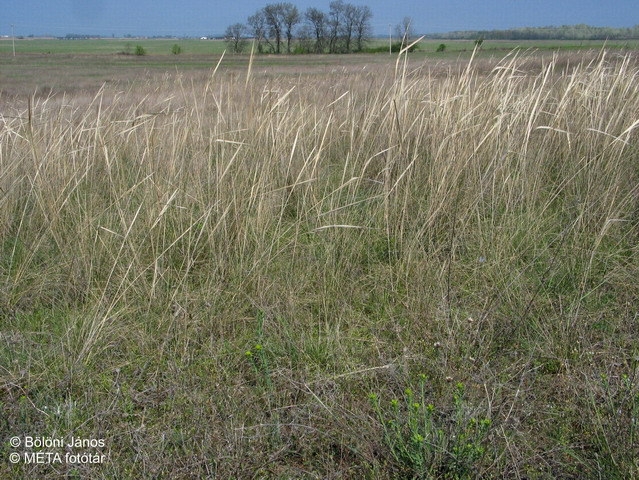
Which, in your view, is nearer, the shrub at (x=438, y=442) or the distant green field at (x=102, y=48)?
the shrub at (x=438, y=442)

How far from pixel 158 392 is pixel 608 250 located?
2061mm

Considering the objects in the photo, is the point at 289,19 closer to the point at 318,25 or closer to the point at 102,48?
the point at 318,25

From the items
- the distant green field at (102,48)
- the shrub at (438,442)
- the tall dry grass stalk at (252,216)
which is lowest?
the shrub at (438,442)

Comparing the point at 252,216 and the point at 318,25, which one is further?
the point at 318,25

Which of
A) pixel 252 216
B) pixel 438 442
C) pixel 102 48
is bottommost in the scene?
pixel 438 442

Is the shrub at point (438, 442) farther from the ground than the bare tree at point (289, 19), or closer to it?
closer to it

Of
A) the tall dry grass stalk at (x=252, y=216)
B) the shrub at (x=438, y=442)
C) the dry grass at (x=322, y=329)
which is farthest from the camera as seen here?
the tall dry grass stalk at (x=252, y=216)

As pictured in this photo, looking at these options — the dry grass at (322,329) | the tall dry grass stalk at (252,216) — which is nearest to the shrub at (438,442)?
the dry grass at (322,329)

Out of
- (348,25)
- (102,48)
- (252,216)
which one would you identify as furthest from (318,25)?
(252,216)

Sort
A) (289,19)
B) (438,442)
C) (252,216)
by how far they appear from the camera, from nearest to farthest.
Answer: (438,442)
(252,216)
(289,19)

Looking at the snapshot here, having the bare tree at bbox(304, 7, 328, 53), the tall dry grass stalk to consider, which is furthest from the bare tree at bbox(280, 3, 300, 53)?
the tall dry grass stalk

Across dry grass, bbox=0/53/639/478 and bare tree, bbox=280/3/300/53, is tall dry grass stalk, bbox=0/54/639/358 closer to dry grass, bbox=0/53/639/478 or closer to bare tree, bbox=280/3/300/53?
dry grass, bbox=0/53/639/478

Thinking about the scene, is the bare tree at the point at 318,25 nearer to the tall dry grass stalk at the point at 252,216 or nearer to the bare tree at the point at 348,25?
the bare tree at the point at 348,25

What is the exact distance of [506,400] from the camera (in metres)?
1.61
